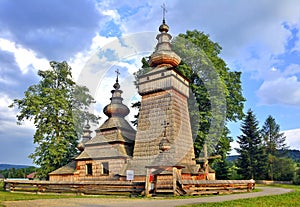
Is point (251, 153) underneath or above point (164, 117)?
underneath

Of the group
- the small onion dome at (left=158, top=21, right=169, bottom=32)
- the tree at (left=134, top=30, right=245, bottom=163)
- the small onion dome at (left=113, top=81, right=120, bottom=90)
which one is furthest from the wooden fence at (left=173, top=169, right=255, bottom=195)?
the small onion dome at (left=113, top=81, right=120, bottom=90)

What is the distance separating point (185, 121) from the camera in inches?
873

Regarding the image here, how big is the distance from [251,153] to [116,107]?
21.9m

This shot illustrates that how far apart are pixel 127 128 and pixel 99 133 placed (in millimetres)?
2510

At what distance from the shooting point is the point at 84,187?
52.7 ft

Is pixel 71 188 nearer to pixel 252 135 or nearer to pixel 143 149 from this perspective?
pixel 143 149

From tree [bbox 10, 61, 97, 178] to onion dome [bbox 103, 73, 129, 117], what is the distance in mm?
4526

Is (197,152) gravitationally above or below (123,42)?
below

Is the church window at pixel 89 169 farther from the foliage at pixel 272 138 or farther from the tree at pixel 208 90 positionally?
the foliage at pixel 272 138

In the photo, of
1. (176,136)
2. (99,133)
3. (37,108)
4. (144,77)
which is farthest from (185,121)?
(37,108)

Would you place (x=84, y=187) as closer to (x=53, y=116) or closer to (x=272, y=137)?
(x=53, y=116)

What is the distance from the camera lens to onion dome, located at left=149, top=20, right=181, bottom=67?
23.3 metres

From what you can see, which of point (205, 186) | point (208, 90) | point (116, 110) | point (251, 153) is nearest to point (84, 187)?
point (205, 186)

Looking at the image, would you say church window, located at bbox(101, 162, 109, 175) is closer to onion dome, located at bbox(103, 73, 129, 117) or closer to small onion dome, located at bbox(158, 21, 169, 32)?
onion dome, located at bbox(103, 73, 129, 117)
